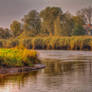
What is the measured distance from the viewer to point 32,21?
124562mm

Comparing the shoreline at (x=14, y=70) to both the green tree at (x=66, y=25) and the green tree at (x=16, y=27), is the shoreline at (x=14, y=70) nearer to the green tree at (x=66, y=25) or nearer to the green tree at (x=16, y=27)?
the green tree at (x=66, y=25)

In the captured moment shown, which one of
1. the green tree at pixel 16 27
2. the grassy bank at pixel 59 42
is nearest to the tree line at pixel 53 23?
the green tree at pixel 16 27

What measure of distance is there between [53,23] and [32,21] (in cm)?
1130

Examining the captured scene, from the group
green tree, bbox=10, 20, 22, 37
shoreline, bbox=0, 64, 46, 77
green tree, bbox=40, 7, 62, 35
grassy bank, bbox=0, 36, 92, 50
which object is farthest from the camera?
green tree, bbox=10, 20, 22, 37

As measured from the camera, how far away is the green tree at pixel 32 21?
12222cm

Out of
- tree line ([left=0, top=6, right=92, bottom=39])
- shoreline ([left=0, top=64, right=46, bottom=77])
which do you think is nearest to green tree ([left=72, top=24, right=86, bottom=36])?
tree line ([left=0, top=6, right=92, bottom=39])

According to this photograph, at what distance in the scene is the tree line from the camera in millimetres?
108625

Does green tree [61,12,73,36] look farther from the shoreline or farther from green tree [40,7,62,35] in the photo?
the shoreline

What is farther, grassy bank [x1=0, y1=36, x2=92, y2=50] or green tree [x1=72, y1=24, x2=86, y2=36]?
green tree [x1=72, y1=24, x2=86, y2=36]

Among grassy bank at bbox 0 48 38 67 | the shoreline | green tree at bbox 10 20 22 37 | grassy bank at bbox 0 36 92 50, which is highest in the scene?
green tree at bbox 10 20 22 37

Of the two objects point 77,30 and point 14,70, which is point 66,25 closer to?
point 77,30

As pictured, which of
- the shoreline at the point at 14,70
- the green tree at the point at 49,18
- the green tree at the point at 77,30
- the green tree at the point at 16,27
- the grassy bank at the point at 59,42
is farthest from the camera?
the green tree at the point at 16,27

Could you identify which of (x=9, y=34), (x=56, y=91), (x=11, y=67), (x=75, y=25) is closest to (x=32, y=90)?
(x=56, y=91)

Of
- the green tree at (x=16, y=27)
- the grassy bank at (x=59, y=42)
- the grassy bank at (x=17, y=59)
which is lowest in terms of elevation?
the grassy bank at (x=17, y=59)
